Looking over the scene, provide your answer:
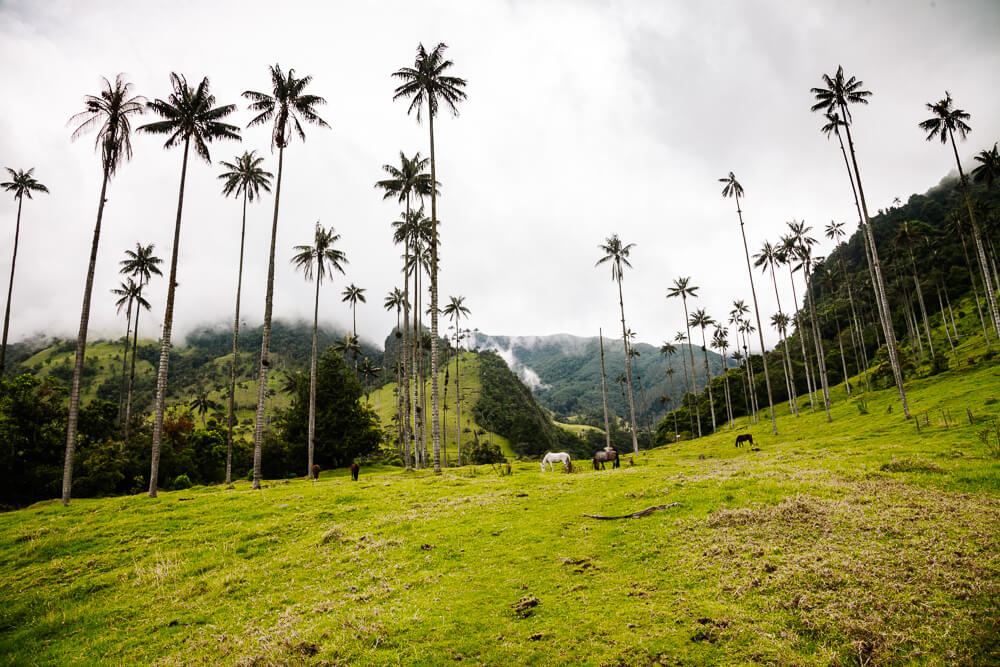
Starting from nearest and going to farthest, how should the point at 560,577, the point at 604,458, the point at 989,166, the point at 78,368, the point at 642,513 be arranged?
the point at 560,577, the point at 642,513, the point at 78,368, the point at 604,458, the point at 989,166

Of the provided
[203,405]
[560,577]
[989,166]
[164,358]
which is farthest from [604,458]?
[203,405]

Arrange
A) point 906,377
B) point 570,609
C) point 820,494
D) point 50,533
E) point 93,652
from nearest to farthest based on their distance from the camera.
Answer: point 570,609, point 93,652, point 820,494, point 50,533, point 906,377

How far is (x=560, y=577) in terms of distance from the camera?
1253 centimetres

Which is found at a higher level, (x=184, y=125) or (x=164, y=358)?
(x=184, y=125)

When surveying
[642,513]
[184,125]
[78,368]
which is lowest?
[642,513]

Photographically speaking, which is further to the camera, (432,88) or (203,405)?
(203,405)

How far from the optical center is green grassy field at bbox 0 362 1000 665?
28.0ft

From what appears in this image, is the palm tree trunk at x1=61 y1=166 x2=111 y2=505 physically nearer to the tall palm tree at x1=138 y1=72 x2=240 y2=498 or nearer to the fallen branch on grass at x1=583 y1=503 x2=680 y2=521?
the tall palm tree at x1=138 y1=72 x2=240 y2=498

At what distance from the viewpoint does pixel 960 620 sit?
312 inches

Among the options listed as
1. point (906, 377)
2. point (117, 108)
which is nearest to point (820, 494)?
point (117, 108)

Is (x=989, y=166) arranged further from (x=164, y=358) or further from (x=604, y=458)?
(x=164, y=358)

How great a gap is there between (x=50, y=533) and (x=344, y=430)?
45.4 meters

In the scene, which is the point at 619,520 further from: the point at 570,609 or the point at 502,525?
the point at 570,609

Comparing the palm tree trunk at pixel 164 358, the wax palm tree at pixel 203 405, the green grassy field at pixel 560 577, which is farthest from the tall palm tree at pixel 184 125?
the wax palm tree at pixel 203 405
